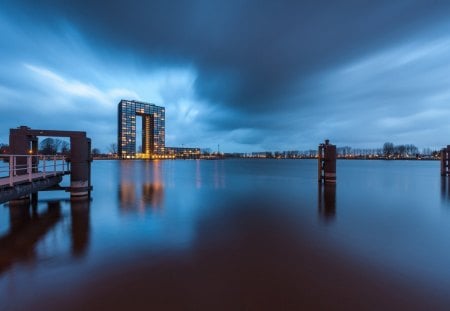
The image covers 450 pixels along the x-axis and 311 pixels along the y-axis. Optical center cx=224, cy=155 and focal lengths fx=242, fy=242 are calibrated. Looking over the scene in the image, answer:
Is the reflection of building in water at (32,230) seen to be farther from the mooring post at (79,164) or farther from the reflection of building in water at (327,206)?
the reflection of building in water at (327,206)

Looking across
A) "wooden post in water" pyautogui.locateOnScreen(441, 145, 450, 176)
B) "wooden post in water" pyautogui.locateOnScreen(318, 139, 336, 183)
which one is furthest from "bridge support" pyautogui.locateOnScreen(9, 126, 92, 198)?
"wooden post in water" pyautogui.locateOnScreen(441, 145, 450, 176)

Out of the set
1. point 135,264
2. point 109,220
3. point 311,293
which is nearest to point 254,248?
point 311,293

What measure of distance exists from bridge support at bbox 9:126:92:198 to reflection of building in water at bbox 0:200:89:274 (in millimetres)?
1502

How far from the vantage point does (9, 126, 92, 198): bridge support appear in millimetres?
12578

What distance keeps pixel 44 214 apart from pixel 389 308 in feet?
39.6

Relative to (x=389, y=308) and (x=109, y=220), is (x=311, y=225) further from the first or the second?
(x=109, y=220)

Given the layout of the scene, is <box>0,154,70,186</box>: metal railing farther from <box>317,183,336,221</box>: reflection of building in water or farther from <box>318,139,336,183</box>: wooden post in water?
<box>318,139,336,183</box>: wooden post in water

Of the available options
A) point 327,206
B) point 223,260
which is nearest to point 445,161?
point 327,206

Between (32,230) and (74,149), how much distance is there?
21.5 ft

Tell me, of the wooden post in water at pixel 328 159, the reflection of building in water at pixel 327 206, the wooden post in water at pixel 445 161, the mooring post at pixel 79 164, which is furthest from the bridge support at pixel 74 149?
the wooden post in water at pixel 445 161

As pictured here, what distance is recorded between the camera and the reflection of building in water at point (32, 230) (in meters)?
5.82

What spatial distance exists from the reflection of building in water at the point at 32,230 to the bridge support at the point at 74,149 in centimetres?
150

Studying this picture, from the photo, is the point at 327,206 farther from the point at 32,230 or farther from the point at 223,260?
the point at 32,230

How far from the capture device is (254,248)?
637cm
